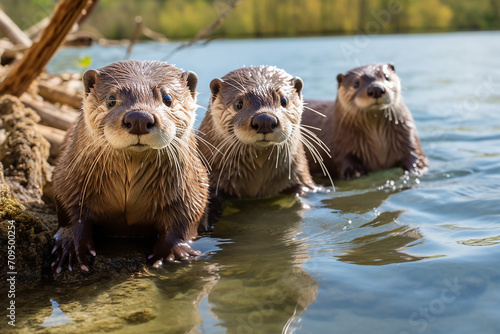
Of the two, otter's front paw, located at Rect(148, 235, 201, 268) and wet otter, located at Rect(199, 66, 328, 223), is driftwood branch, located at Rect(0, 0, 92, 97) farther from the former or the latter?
otter's front paw, located at Rect(148, 235, 201, 268)

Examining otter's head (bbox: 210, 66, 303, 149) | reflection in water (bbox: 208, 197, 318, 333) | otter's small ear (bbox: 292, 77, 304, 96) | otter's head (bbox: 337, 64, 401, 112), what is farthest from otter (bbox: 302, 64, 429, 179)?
reflection in water (bbox: 208, 197, 318, 333)

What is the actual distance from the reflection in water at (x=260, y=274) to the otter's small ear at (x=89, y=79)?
1063 millimetres

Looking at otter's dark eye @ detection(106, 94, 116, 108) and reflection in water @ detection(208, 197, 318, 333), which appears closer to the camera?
reflection in water @ detection(208, 197, 318, 333)

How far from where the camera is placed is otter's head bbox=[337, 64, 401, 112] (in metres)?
4.65

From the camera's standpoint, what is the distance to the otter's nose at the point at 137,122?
8.27ft

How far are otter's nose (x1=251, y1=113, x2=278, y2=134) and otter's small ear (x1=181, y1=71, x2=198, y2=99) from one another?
0.43 m

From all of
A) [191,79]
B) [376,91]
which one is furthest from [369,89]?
[191,79]

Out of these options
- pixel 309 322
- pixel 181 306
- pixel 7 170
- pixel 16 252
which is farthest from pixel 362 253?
pixel 7 170

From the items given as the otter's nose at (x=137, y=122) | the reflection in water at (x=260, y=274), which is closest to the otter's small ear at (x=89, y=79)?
the otter's nose at (x=137, y=122)

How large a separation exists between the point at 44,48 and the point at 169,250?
248 cm

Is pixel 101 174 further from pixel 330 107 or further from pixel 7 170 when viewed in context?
pixel 330 107

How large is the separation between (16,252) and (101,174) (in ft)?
1.76

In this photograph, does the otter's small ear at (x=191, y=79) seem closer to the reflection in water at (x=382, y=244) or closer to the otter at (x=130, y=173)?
the otter at (x=130, y=173)

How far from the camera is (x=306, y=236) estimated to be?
337 cm
